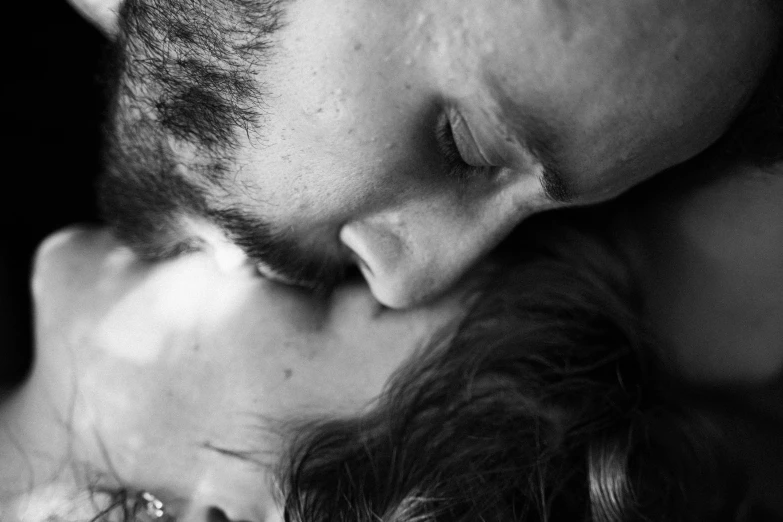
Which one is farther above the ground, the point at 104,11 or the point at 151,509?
the point at 104,11

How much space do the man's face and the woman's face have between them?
92 mm

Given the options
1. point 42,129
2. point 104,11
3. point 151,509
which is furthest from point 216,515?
point 42,129

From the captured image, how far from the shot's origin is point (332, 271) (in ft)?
3.00

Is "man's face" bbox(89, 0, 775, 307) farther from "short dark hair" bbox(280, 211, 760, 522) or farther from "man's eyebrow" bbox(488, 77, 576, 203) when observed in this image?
"short dark hair" bbox(280, 211, 760, 522)

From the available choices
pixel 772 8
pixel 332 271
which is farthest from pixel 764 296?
pixel 332 271

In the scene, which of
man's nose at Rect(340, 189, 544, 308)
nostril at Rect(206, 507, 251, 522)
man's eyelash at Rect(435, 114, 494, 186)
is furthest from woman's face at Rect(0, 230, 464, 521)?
man's eyelash at Rect(435, 114, 494, 186)

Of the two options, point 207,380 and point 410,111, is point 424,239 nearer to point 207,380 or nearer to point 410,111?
point 410,111

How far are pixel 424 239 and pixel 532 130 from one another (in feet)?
0.64

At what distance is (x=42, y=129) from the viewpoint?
1.30 metres

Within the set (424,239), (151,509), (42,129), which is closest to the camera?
(424,239)

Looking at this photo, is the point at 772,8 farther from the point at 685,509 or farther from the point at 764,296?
the point at 685,509

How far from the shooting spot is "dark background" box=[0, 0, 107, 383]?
1.26m

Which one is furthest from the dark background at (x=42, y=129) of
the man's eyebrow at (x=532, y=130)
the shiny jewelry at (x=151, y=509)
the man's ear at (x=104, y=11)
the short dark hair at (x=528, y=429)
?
the man's eyebrow at (x=532, y=130)

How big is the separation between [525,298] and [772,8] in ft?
1.49
